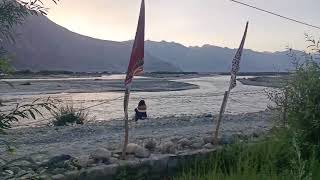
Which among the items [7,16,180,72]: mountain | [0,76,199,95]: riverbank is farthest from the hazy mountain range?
[0,76,199,95]: riverbank

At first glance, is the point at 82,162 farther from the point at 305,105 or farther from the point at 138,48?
the point at 305,105

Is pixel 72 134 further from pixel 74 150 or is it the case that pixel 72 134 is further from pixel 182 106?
pixel 182 106

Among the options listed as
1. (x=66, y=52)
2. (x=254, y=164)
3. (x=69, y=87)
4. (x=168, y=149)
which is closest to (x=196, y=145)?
(x=168, y=149)

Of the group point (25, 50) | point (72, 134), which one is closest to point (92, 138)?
point (72, 134)

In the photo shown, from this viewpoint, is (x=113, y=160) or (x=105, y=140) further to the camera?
(x=105, y=140)

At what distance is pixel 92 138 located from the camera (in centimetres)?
1416

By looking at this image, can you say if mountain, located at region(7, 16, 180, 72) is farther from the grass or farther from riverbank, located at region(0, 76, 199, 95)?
the grass

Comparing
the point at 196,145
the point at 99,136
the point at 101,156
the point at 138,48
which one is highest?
the point at 138,48

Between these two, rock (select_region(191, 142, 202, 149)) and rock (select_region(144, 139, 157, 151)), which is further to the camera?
rock (select_region(191, 142, 202, 149))

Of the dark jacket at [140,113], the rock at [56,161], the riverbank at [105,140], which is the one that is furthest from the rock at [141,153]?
the dark jacket at [140,113]

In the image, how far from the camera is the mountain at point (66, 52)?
127 meters

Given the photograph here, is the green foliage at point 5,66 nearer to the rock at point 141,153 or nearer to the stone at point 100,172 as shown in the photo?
the stone at point 100,172

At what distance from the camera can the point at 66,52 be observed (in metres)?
143

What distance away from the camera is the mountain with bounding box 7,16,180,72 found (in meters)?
127
